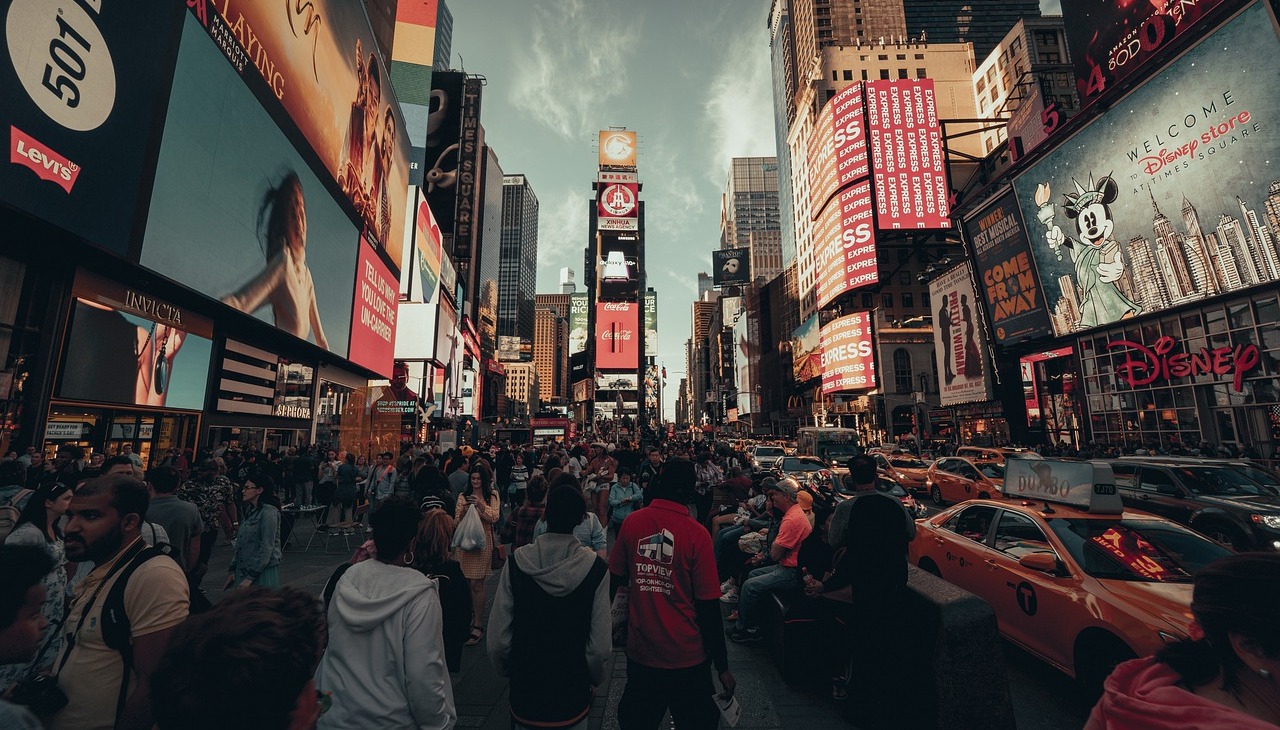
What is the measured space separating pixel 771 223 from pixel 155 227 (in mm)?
162496

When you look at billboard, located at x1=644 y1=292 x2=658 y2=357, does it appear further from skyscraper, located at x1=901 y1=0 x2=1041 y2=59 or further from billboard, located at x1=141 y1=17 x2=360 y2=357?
billboard, located at x1=141 y1=17 x2=360 y2=357

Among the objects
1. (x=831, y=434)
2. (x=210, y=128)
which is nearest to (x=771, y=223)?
(x=831, y=434)

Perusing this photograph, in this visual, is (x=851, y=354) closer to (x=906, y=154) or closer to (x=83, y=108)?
(x=906, y=154)

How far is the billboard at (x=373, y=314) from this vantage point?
3075 cm

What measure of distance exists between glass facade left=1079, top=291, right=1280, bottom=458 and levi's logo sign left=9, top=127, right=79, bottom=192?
36962 millimetres

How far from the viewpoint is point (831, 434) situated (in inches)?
1152

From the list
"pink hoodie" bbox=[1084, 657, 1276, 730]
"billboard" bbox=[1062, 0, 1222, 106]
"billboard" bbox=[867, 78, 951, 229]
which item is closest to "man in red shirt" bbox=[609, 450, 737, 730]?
"pink hoodie" bbox=[1084, 657, 1276, 730]

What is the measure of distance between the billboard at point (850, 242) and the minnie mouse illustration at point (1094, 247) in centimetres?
2742

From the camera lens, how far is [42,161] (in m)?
10.5

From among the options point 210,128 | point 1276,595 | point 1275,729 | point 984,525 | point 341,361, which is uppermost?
point 210,128

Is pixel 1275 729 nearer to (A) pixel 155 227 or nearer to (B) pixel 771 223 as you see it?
(A) pixel 155 227

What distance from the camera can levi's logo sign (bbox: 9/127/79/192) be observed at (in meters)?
9.95

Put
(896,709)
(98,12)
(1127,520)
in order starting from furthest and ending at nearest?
1. (98,12)
2. (1127,520)
3. (896,709)

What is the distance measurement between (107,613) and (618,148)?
9376cm
